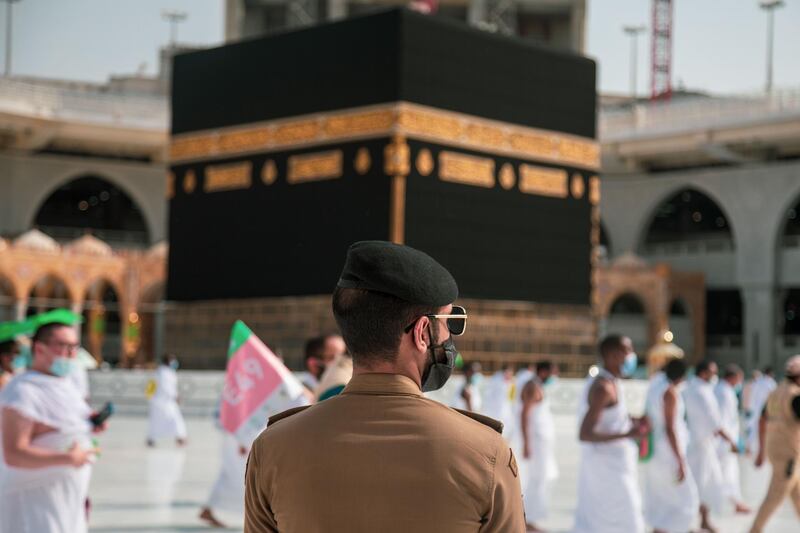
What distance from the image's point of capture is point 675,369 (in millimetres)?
6789

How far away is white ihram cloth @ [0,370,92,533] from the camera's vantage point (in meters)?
3.96

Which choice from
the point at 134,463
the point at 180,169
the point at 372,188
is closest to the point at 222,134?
the point at 180,169

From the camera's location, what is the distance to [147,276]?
1209 inches

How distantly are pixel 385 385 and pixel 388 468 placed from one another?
4.9 inches

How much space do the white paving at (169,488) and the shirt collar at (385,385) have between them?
6058mm

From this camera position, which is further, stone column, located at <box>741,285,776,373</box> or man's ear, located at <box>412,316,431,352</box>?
stone column, located at <box>741,285,776,373</box>

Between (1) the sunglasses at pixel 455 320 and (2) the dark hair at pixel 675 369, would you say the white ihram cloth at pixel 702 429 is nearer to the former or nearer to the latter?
(2) the dark hair at pixel 675 369

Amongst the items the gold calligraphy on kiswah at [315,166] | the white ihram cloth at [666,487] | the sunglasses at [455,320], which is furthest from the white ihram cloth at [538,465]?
the gold calligraphy on kiswah at [315,166]

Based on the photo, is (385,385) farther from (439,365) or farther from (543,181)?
(543,181)

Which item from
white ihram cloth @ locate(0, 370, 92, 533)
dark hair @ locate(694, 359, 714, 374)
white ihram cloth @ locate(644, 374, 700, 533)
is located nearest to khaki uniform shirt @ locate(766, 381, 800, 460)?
white ihram cloth @ locate(644, 374, 700, 533)

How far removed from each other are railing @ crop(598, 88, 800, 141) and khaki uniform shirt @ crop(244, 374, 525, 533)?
2784 cm

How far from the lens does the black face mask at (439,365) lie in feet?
5.82

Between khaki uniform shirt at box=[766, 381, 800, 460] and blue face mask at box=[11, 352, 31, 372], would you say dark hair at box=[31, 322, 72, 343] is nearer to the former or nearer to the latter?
blue face mask at box=[11, 352, 31, 372]

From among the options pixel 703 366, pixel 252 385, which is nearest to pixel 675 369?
pixel 703 366
